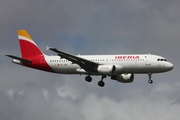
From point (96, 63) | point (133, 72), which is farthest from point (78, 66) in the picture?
point (133, 72)

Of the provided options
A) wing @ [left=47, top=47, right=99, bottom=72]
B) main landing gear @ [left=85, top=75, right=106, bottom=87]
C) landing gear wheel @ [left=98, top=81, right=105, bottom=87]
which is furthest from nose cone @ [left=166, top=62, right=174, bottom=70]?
landing gear wheel @ [left=98, top=81, right=105, bottom=87]

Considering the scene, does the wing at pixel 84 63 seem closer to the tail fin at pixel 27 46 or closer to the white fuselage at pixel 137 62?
the white fuselage at pixel 137 62

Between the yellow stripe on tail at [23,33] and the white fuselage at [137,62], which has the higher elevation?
the yellow stripe on tail at [23,33]

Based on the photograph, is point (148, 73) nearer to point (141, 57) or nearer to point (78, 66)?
point (141, 57)

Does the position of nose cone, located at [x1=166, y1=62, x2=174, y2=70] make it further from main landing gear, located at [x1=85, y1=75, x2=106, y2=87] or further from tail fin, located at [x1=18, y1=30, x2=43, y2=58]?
tail fin, located at [x1=18, y1=30, x2=43, y2=58]

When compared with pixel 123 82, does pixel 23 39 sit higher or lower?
higher

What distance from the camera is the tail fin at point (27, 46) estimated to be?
105m

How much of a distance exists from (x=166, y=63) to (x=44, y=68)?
21028 millimetres

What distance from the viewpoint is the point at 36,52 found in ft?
343

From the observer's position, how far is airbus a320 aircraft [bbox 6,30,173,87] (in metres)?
93.9

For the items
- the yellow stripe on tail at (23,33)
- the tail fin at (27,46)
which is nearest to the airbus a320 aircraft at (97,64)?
the tail fin at (27,46)

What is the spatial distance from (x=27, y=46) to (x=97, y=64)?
51.7 feet

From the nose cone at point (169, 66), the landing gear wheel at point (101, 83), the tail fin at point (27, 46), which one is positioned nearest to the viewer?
the nose cone at point (169, 66)

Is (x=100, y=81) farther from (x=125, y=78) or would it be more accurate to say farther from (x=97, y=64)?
(x=97, y=64)
